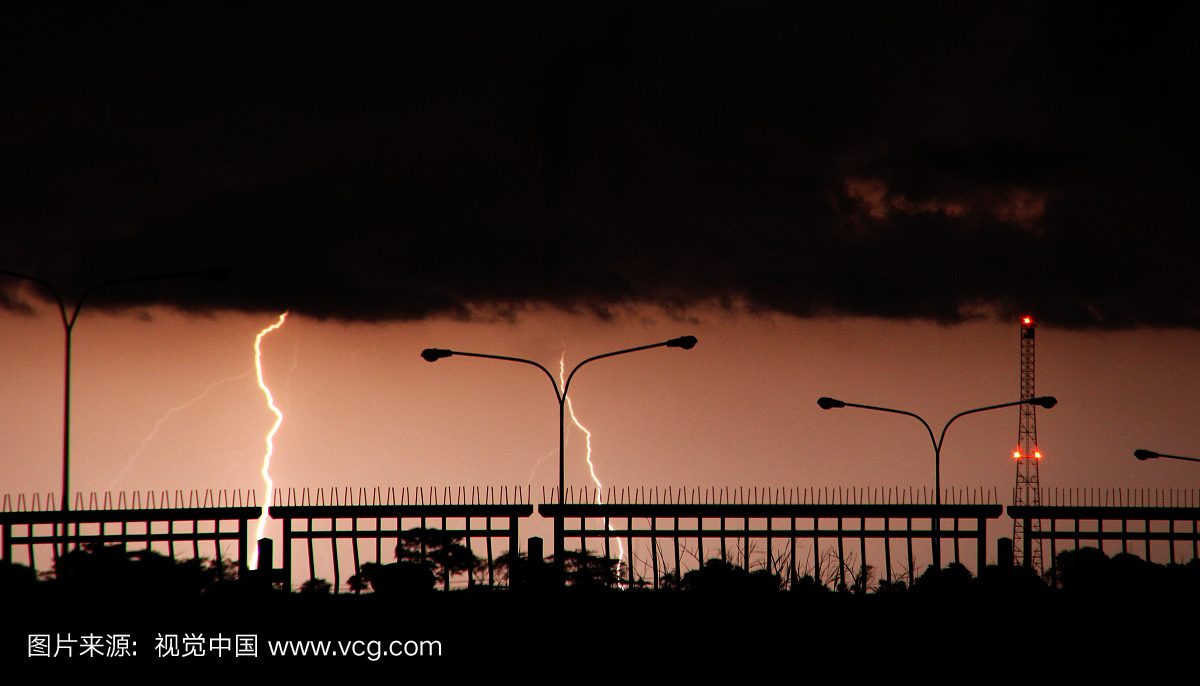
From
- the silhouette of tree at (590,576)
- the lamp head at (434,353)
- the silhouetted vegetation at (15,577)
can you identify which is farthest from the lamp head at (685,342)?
the silhouetted vegetation at (15,577)

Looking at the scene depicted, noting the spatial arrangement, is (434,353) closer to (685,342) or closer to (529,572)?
(685,342)

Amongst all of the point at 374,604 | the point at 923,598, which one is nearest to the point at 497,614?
the point at 374,604

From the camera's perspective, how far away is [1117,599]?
9883mm

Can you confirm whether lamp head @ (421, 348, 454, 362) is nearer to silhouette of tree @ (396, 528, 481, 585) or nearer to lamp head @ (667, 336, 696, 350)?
lamp head @ (667, 336, 696, 350)

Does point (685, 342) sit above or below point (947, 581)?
above

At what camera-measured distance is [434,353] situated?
72.2 feet

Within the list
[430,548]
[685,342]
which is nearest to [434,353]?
[685,342]

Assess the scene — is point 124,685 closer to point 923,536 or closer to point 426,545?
point 426,545

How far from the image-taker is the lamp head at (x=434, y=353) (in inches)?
861

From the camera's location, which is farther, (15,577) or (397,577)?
(397,577)

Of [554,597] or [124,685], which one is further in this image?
[554,597]

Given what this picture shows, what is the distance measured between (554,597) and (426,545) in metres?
1.41

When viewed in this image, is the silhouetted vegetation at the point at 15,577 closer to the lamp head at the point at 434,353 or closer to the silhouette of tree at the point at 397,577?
the silhouette of tree at the point at 397,577

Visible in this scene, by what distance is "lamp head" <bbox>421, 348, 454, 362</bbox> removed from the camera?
21875 mm
